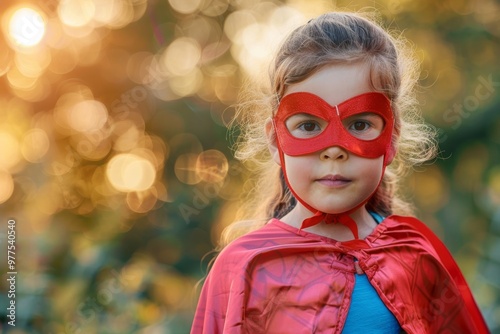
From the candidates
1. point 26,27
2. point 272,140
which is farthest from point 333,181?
point 26,27

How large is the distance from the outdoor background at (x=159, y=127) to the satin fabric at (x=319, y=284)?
2404 mm

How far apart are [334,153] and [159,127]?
3701 millimetres

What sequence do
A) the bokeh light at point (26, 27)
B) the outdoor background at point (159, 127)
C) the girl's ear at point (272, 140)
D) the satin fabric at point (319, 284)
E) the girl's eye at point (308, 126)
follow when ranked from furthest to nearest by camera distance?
the bokeh light at point (26, 27), the outdoor background at point (159, 127), the girl's ear at point (272, 140), the girl's eye at point (308, 126), the satin fabric at point (319, 284)

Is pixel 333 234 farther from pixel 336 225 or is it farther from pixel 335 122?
pixel 335 122

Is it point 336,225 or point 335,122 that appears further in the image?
point 336,225

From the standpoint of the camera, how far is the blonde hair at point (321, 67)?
2.61 meters

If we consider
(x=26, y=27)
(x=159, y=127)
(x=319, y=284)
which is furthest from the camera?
(x=159, y=127)

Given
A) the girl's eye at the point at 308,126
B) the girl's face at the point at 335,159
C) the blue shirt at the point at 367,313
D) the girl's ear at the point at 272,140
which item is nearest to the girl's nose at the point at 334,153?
the girl's face at the point at 335,159

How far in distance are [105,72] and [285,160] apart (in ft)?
12.4

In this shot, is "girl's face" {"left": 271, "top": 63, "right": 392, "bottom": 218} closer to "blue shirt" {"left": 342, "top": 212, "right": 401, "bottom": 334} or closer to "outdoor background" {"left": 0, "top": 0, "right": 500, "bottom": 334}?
"blue shirt" {"left": 342, "top": 212, "right": 401, "bottom": 334}

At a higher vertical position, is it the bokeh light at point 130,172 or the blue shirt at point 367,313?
the bokeh light at point 130,172

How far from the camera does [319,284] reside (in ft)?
8.30

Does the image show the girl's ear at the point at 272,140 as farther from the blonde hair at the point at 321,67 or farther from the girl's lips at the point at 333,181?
the girl's lips at the point at 333,181

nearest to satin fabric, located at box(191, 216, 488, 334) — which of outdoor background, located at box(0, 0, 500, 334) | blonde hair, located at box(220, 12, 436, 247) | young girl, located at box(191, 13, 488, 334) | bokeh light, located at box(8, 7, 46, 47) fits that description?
young girl, located at box(191, 13, 488, 334)
